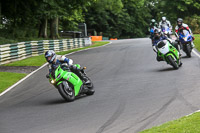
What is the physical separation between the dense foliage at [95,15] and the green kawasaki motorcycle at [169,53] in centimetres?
1735

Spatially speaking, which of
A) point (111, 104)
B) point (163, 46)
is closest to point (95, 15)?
point (163, 46)

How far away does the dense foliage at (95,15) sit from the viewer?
36375 mm

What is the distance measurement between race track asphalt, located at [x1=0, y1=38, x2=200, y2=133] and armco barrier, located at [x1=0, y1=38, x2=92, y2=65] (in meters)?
8.00

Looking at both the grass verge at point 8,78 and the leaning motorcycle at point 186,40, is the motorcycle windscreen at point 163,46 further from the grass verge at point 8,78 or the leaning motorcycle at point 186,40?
the grass verge at point 8,78

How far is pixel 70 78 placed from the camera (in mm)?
11883

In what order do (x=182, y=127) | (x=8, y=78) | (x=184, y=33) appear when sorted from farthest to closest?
(x=184, y=33), (x=8, y=78), (x=182, y=127)

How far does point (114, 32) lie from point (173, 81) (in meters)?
67.2

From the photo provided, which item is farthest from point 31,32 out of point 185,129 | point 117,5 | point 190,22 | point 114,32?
point 185,129

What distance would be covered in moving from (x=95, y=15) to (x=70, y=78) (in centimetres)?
6587

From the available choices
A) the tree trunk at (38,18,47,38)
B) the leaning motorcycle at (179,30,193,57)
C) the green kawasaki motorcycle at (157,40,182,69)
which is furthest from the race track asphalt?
the tree trunk at (38,18,47,38)

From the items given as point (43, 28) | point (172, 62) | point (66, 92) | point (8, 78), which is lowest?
point (8, 78)

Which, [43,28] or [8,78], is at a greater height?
[43,28]

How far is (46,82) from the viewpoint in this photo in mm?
16766

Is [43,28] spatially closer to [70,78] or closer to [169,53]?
[169,53]
